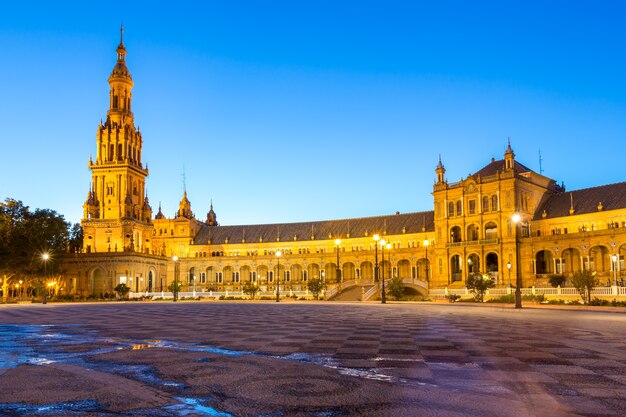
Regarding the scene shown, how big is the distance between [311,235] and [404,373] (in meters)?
109

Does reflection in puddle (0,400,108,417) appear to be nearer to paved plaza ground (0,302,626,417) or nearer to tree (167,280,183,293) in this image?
paved plaza ground (0,302,626,417)

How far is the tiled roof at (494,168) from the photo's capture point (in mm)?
93375

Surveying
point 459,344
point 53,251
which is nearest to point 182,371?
point 459,344

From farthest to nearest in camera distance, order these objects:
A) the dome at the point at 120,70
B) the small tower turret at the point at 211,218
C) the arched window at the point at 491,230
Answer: the small tower turret at the point at 211,218 → the dome at the point at 120,70 → the arched window at the point at 491,230

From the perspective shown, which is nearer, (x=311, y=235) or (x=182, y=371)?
(x=182, y=371)

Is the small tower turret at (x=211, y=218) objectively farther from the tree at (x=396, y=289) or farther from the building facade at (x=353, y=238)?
the tree at (x=396, y=289)

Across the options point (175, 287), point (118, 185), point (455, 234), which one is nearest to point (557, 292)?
point (455, 234)

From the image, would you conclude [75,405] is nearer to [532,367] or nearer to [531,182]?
[532,367]

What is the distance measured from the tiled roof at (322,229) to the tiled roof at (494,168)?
14260mm

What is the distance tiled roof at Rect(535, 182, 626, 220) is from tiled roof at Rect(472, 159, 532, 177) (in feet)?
21.8

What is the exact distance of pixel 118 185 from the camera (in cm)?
11738

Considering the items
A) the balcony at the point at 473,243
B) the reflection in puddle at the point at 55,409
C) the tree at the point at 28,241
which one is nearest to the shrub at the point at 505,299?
the balcony at the point at 473,243

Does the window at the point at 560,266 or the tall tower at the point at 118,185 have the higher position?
the tall tower at the point at 118,185

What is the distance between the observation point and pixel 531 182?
301 feet
